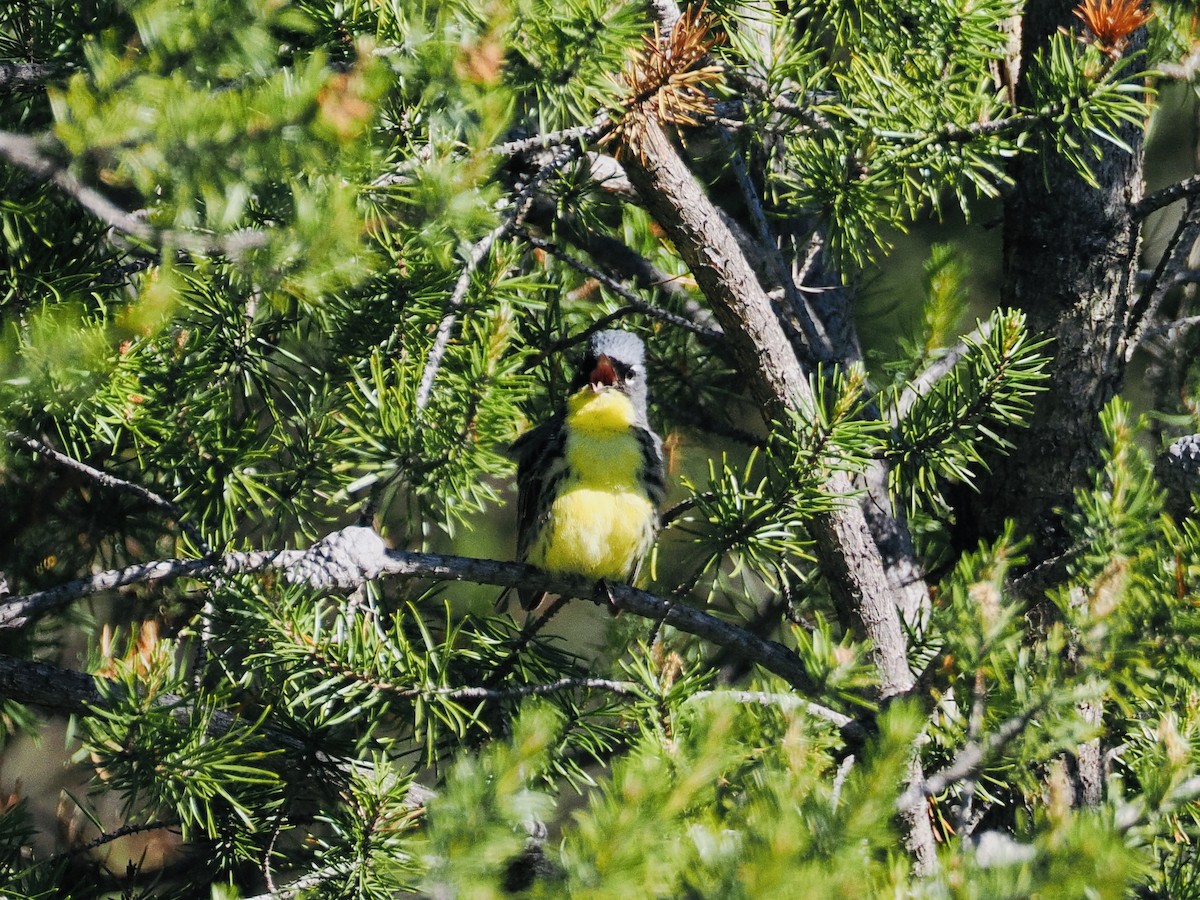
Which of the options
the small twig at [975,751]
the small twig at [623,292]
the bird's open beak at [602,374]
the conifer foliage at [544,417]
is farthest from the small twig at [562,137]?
the small twig at [975,751]

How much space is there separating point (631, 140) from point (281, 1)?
737 mm

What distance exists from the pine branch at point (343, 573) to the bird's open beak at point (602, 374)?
69 centimetres

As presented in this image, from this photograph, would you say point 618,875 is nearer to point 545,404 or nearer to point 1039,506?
point 1039,506

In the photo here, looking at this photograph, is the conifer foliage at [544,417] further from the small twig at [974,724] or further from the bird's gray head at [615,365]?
the bird's gray head at [615,365]

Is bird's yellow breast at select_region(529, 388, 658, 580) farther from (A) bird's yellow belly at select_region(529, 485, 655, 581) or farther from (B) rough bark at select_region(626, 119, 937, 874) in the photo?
(B) rough bark at select_region(626, 119, 937, 874)

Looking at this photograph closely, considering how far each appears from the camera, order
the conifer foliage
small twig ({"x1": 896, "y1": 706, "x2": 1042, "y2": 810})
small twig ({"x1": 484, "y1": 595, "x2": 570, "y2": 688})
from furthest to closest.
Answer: small twig ({"x1": 484, "y1": 595, "x2": 570, "y2": 688}), small twig ({"x1": 896, "y1": 706, "x2": 1042, "y2": 810}), the conifer foliage

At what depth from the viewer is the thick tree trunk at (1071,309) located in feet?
7.47

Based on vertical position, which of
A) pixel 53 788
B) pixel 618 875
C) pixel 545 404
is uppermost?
pixel 618 875

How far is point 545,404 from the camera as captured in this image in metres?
2.83

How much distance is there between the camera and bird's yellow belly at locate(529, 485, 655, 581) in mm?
2443

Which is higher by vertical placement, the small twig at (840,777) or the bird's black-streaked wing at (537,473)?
the small twig at (840,777)

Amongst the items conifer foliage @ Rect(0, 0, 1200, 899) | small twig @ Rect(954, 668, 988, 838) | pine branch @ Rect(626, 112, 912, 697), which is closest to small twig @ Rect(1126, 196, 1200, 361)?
conifer foliage @ Rect(0, 0, 1200, 899)

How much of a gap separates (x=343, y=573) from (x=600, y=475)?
3.01 feet

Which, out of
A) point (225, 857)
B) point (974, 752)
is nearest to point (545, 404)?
point (225, 857)
